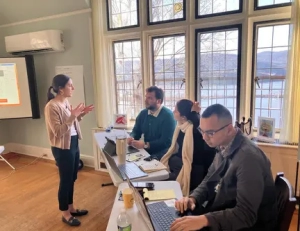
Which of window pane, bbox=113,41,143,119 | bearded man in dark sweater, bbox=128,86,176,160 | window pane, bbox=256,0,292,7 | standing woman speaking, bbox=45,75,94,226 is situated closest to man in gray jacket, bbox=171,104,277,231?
bearded man in dark sweater, bbox=128,86,176,160

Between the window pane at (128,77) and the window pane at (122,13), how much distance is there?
26 cm

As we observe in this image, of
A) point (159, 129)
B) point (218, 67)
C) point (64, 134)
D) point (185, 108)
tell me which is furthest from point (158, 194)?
point (218, 67)

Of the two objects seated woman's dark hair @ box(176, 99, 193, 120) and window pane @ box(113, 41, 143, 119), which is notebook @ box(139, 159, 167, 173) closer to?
seated woman's dark hair @ box(176, 99, 193, 120)

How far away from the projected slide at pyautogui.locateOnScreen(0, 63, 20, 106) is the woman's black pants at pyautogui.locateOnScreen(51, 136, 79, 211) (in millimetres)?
2426

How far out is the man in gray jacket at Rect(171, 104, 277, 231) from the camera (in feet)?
3.80

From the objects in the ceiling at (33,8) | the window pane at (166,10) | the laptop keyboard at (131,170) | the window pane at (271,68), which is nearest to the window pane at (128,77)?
the window pane at (166,10)

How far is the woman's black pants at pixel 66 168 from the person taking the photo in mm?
2375

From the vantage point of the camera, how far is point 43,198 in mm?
3111

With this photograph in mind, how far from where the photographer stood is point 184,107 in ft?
7.75

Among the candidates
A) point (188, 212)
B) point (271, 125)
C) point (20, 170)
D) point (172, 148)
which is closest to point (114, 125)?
point (172, 148)

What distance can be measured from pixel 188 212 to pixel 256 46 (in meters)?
2.24

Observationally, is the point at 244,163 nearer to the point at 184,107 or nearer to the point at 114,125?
the point at 184,107

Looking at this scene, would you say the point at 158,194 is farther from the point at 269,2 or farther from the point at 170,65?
the point at 269,2

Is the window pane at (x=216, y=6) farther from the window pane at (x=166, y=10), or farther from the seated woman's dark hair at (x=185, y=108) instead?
the seated woman's dark hair at (x=185, y=108)
